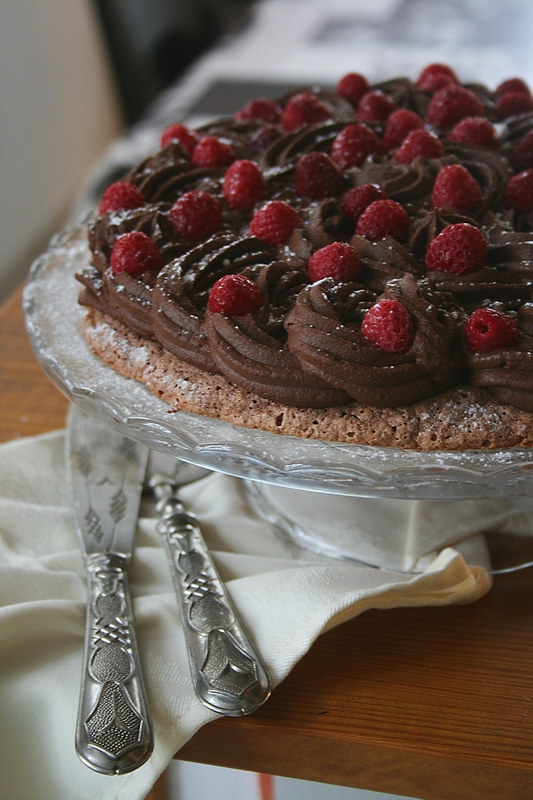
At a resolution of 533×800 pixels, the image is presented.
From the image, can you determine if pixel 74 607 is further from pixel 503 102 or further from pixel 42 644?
pixel 503 102

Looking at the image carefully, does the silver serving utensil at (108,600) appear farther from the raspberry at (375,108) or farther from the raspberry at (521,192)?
the raspberry at (375,108)

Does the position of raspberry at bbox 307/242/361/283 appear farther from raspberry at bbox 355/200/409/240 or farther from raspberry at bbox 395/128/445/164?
raspberry at bbox 395/128/445/164

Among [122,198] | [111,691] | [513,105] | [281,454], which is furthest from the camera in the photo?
[513,105]

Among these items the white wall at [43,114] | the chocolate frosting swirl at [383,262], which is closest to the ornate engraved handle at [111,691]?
the chocolate frosting swirl at [383,262]

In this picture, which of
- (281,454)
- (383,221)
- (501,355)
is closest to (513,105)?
(383,221)

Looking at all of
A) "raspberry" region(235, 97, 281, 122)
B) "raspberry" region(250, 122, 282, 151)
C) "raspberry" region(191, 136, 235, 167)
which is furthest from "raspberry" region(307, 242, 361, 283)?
"raspberry" region(235, 97, 281, 122)

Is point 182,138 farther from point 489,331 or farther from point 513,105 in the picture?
point 489,331
